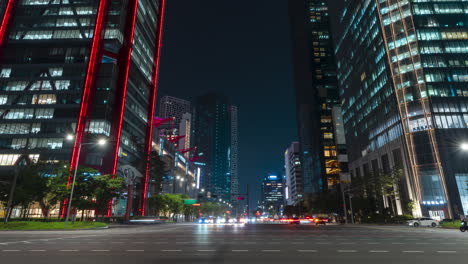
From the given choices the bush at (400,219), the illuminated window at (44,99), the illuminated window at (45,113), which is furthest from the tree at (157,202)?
the bush at (400,219)

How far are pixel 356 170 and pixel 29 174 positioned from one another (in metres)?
98.5

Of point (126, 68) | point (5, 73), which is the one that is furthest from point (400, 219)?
point (5, 73)

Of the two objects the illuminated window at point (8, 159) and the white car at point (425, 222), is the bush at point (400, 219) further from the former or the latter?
the illuminated window at point (8, 159)

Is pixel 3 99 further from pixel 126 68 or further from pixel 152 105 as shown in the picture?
pixel 152 105

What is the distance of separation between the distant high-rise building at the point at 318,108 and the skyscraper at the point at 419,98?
58.2m

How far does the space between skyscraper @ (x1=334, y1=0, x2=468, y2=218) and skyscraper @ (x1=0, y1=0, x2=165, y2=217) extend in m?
73.2

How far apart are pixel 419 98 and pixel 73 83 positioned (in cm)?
9301

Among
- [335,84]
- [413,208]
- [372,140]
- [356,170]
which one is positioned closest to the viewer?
[413,208]

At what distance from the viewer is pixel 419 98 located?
72688mm

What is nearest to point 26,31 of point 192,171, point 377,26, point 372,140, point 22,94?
point 22,94

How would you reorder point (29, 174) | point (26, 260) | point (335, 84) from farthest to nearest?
point (335, 84)
point (29, 174)
point (26, 260)

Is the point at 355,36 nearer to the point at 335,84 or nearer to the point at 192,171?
the point at 335,84

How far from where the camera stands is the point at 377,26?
284ft

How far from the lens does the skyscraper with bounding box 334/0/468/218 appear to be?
66750 millimetres
